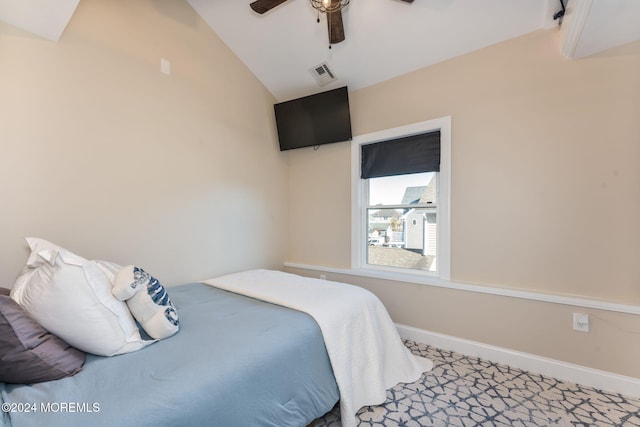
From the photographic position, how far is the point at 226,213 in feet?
9.64

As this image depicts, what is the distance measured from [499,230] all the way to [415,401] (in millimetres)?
1472

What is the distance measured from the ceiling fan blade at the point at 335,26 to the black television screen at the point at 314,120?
2.01 feet

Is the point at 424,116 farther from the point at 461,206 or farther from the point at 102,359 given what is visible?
the point at 102,359

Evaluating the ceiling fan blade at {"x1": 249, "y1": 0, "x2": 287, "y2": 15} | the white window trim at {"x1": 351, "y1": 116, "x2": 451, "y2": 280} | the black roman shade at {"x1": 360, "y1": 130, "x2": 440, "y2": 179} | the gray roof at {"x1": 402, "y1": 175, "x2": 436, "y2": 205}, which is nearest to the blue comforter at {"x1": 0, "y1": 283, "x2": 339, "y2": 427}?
the white window trim at {"x1": 351, "y1": 116, "x2": 451, "y2": 280}

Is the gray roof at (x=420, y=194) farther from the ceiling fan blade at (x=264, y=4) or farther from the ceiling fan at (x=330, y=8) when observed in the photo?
the ceiling fan blade at (x=264, y=4)

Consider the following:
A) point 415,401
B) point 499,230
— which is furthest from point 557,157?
point 415,401

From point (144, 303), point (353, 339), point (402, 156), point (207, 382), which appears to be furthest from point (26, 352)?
point (402, 156)

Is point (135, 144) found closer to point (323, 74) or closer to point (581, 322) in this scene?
point (323, 74)

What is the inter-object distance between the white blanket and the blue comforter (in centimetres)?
8

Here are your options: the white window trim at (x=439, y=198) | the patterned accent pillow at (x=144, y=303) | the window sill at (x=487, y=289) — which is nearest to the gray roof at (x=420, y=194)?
the white window trim at (x=439, y=198)

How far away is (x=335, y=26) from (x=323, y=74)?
81 cm

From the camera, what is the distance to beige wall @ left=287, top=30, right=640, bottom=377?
186cm

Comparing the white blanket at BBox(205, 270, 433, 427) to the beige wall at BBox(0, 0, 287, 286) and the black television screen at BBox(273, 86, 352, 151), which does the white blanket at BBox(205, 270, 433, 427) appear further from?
the black television screen at BBox(273, 86, 352, 151)

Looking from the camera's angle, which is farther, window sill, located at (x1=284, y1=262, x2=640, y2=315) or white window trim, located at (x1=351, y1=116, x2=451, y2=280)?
white window trim, located at (x1=351, y1=116, x2=451, y2=280)
